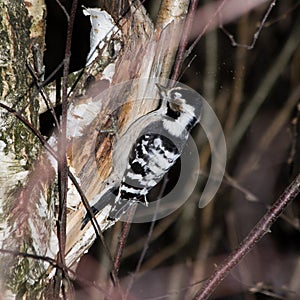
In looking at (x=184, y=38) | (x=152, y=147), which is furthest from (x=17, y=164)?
(x=152, y=147)

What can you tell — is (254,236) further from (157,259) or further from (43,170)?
(157,259)

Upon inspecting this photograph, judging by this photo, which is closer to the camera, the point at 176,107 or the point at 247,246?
the point at 247,246

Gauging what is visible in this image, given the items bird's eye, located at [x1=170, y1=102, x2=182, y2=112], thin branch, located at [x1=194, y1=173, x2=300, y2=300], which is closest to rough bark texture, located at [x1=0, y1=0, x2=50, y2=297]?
thin branch, located at [x1=194, y1=173, x2=300, y2=300]

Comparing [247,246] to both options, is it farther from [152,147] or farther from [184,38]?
[152,147]

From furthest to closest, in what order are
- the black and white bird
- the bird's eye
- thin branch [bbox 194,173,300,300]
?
the bird's eye
the black and white bird
thin branch [bbox 194,173,300,300]

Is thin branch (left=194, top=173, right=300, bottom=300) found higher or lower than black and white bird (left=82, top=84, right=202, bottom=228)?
higher

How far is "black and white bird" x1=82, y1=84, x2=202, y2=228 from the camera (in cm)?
174

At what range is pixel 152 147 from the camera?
76.7 inches

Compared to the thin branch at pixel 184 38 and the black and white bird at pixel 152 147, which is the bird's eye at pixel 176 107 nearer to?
the black and white bird at pixel 152 147

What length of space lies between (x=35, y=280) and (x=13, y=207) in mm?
180

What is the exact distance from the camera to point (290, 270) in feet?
11.0

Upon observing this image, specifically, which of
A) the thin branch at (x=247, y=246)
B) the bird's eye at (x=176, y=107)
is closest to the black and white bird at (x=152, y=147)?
the bird's eye at (x=176, y=107)

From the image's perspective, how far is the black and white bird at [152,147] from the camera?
174 cm

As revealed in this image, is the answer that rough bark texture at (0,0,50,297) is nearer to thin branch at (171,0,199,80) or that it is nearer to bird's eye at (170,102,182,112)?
thin branch at (171,0,199,80)
